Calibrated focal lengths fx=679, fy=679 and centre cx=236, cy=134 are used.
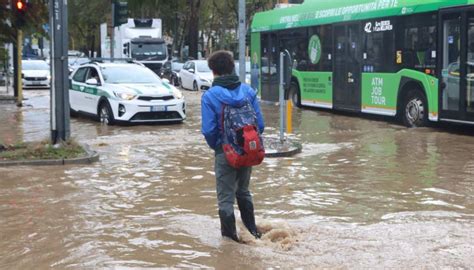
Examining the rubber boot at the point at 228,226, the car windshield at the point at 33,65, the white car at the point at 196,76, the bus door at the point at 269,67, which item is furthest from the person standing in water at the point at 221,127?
the car windshield at the point at 33,65

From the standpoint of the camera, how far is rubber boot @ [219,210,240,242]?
19.9 feet

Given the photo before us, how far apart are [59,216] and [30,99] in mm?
19770

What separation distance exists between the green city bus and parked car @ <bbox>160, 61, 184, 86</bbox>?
12987mm

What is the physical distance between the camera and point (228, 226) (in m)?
6.13

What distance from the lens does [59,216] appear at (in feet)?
23.7

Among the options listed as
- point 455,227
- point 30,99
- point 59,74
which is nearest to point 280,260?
point 455,227

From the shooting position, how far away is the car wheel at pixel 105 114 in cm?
1648

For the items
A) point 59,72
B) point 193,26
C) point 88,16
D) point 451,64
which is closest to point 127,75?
point 59,72

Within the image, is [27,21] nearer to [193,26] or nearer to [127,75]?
[127,75]

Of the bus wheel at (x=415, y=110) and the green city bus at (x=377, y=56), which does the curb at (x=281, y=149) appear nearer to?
the green city bus at (x=377, y=56)

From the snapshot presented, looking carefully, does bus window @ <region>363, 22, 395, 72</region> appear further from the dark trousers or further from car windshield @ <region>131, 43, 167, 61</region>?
car windshield @ <region>131, 43, 167, 61</region>

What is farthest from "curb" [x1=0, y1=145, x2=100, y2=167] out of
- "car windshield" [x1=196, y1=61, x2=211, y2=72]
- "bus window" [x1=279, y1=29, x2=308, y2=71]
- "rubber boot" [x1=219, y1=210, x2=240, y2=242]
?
"car windshield" [x1=196, y1=61, x2=211, y2=72]

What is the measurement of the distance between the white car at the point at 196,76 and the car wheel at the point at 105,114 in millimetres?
12857

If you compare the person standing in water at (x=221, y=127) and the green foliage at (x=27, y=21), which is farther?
the green foliage at (x=27, y=21)
